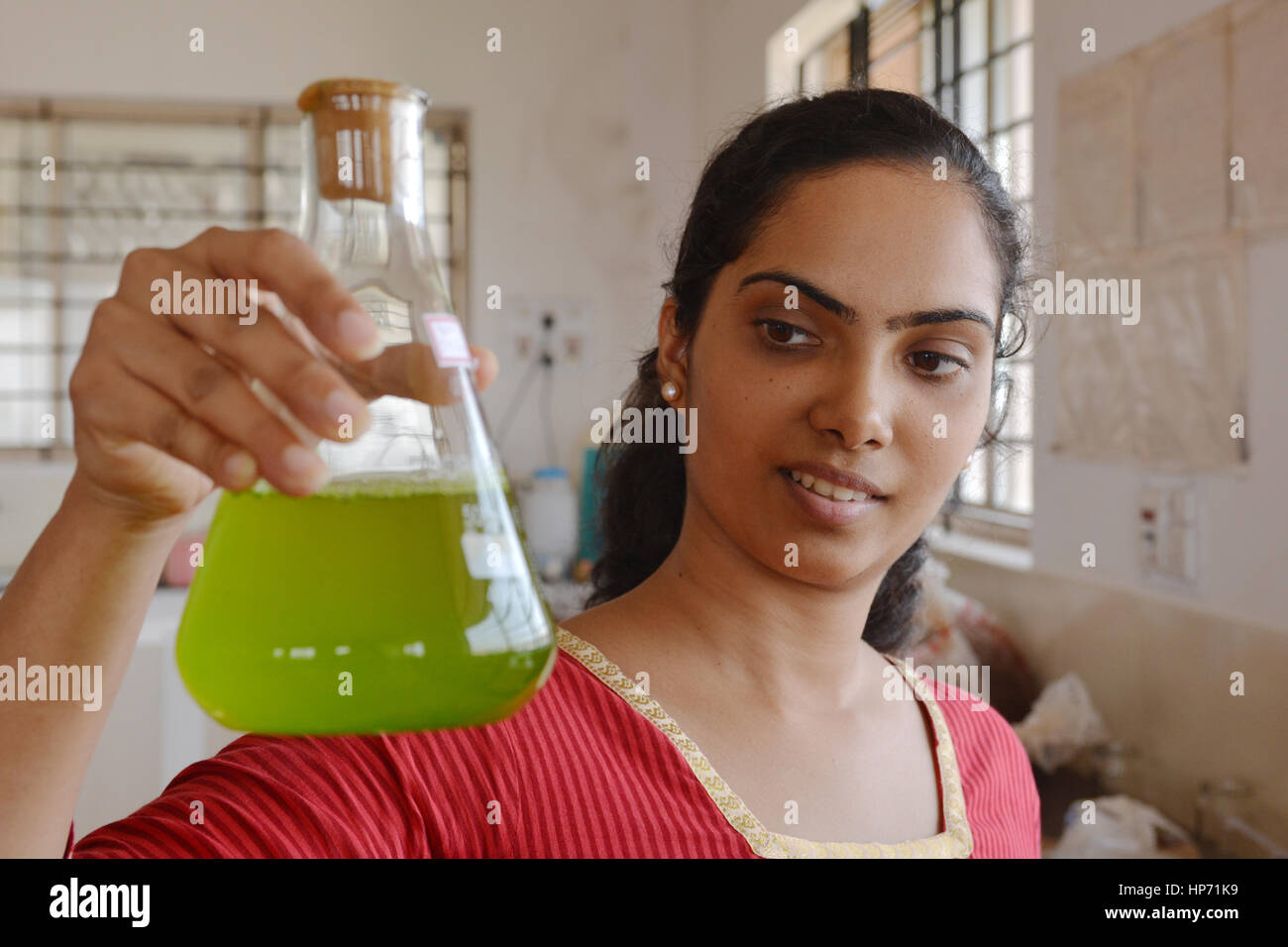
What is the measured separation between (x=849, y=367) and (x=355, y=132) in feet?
1.39

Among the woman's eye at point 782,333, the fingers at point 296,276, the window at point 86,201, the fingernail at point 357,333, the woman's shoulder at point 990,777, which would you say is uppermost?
the window at point 86,201

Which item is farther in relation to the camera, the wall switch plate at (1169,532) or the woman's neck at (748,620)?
the wall switch plate at (1169,532)

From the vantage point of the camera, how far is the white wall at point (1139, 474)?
1500mm

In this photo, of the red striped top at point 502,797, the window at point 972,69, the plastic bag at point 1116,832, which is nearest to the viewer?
the red striped top at point 502,797

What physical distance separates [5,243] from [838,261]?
3857mm

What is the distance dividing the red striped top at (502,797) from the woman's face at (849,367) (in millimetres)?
167

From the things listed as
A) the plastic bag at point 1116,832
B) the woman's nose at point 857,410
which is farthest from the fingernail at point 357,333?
the plastic bag at point 1116,832

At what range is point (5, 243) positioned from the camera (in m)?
3.77

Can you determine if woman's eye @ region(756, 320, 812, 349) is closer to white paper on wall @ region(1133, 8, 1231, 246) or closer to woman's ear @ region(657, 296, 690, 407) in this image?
woman's ear @ region(657, 296, 690, 407)

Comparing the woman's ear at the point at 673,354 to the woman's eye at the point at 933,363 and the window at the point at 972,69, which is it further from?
the window at the point at 972,69

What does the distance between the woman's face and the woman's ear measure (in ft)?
0.24

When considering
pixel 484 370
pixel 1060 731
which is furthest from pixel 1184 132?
pixel 484 370
